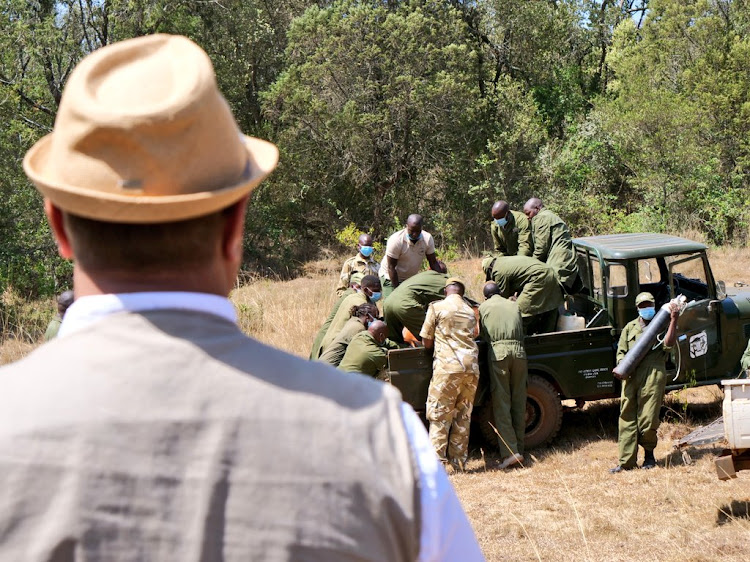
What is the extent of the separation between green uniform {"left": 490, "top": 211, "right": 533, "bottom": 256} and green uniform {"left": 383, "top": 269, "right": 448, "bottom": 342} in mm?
1416

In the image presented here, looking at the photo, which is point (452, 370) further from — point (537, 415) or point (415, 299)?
point (537, 415)

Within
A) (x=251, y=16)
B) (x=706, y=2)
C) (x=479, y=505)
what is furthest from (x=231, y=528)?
(x=706, y=2)

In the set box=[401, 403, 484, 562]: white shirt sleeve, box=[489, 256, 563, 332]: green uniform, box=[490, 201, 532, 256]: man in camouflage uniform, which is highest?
box=[401, 403, 484, 562]: white shirt sleeve

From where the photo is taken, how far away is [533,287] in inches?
345

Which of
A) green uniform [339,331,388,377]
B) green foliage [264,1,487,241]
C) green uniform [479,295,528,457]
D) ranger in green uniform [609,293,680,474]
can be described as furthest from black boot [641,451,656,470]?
green foliage [264,1,487,241]

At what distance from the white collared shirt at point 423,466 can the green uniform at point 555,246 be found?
25.9ft

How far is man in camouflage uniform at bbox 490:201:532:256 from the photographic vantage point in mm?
9680

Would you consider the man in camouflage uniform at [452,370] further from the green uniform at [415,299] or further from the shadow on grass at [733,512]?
the shadow on grass at [733,512]

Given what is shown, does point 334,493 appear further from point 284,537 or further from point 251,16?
point 251,16

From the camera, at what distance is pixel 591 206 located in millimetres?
21109

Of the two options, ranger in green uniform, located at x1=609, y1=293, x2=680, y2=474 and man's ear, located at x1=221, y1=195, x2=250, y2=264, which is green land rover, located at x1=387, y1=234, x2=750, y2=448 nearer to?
ranger in green uniform, located at x1=609, y1=293, x2=680, y2=474

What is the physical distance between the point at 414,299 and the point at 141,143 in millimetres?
7419

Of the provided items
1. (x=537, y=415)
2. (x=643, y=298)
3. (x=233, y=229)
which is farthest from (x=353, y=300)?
(x=233, y=229)

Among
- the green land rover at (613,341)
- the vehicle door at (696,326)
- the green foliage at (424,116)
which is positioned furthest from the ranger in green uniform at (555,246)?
the green foliage at (424,116)
